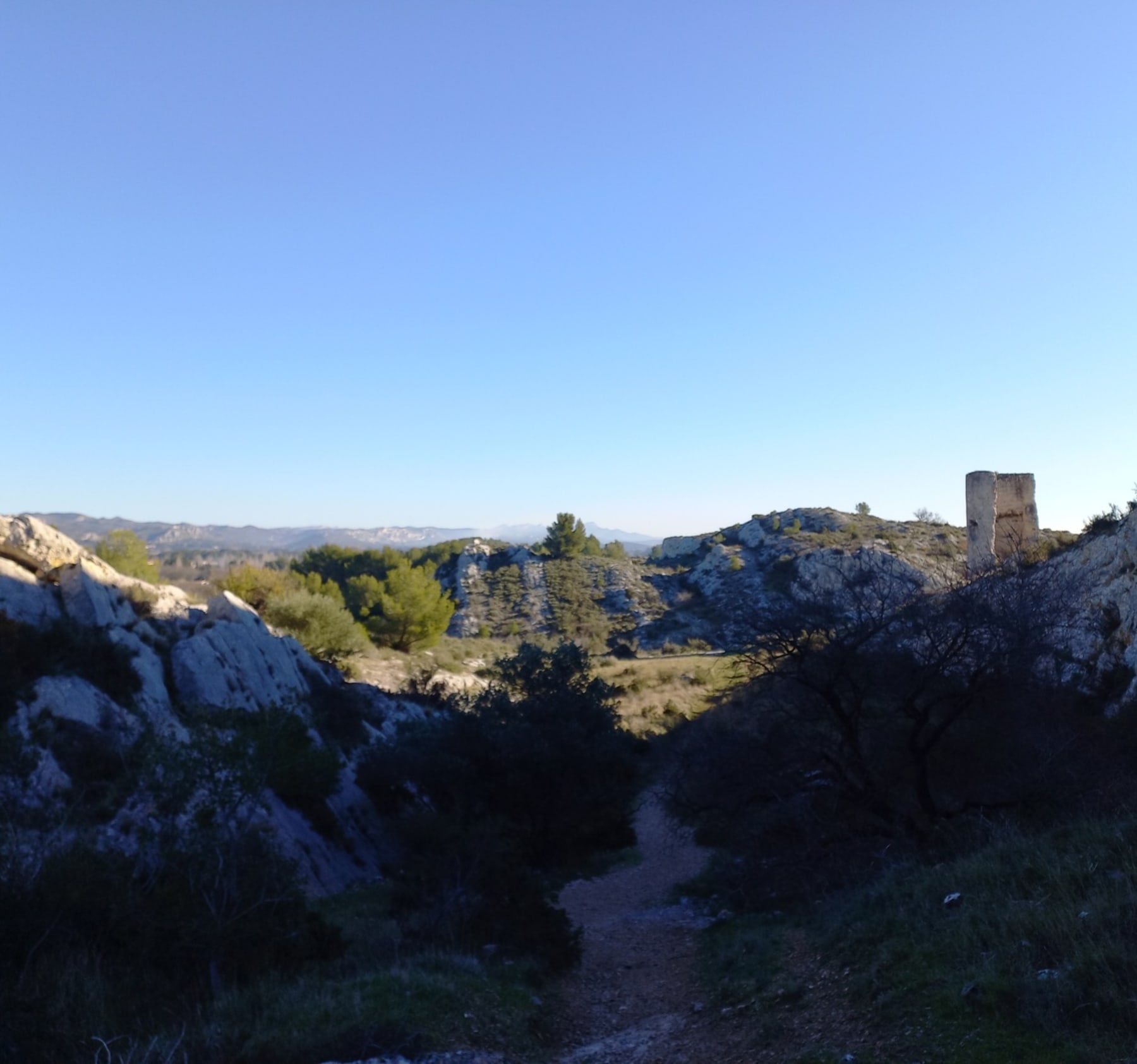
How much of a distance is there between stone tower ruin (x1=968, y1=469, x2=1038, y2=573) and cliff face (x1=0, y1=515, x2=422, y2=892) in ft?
66.7

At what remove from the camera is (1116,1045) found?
16.0 ft

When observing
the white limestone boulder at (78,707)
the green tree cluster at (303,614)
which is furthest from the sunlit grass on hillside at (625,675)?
the white limestone boulder at (78,707)

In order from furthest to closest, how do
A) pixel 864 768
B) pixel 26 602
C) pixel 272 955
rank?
pixel 26 602, pixel 864 768, pixel 272 955

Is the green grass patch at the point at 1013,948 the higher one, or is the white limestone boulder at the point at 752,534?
the white limestone boulder at the point at 752,534

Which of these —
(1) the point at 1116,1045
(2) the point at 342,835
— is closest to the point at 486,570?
(2) the point at 342,835

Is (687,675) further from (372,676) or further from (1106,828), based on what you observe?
(1106,828)

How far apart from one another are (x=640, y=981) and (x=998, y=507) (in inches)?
881

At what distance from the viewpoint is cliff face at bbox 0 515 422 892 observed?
10.8 m

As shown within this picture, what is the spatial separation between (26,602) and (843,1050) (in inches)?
624

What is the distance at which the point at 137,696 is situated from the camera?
50.4ft

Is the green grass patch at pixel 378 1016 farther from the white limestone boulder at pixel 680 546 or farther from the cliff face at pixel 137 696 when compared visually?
the white limestone boulder at pixel 680 546

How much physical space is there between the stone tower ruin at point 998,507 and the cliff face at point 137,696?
2032cm

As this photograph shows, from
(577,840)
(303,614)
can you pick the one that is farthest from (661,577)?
(577,840)

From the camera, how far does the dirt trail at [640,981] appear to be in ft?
24.6
